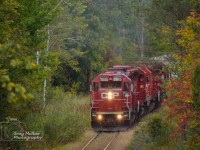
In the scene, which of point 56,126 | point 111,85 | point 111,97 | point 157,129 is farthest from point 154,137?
point 111,85

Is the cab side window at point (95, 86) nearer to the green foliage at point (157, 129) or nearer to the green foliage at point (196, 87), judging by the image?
the green foliage at point (157, 129)

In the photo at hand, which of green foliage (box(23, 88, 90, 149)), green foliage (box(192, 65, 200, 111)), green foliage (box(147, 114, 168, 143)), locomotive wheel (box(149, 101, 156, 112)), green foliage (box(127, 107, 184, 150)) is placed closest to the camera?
green foliage (box(192, 65, 200, 111))

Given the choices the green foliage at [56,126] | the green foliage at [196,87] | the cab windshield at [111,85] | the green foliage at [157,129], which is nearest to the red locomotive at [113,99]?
the cab windshield at [111,85]

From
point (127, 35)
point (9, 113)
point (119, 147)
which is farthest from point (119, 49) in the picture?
point (9, 113)

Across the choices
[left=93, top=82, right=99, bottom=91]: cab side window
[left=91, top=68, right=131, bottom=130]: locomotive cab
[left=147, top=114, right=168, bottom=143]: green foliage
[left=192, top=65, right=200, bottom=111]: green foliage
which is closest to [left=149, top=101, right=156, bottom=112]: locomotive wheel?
[left=91, top=68, right=131, bottom=130]: locomotive cab

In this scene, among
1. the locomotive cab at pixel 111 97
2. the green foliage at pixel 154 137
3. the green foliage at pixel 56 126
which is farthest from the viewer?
the locomotive cab at pixel 111 97

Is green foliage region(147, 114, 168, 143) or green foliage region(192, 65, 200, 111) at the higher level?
green foliage region(192, 65, 200, 111)

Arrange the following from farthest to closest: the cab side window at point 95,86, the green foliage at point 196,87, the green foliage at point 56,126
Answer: the cab side window at point 95,86, the green foliage at point 56,126, the green foliage at point 196,87

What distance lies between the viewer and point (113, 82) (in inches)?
885

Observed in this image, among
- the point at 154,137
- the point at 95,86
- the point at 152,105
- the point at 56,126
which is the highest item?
the point at 95,86

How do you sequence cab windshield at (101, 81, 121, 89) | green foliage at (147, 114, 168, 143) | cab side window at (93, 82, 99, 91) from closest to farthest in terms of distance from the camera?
green foliage at (147, 114, 168, 143) < cab windshield at (101, 81, 121, 89) < cab side window at (93, 82, 99, 91)

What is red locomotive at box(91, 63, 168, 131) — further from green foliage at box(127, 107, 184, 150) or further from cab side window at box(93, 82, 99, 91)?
green foliage at box(127, 107, 184, 150)

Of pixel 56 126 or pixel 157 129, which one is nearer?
pixel 157 129

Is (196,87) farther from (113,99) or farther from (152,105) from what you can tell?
(152,105)
